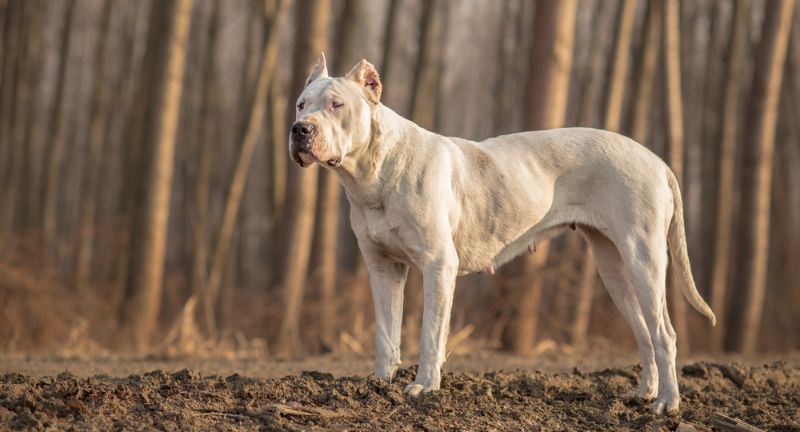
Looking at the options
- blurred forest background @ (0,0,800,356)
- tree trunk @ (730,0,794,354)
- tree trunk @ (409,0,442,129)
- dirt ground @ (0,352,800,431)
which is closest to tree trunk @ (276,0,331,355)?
blurred forest background @ (0,0,800,356)

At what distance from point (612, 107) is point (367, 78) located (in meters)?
9.09

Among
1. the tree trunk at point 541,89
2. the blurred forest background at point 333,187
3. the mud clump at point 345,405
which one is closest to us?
the mud clump at point 345,405

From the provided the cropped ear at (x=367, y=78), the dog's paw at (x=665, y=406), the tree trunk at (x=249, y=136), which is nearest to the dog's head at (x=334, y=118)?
the cropped ear at (x=367, y=78)

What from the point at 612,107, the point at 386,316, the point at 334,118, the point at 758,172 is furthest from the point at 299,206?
the point at 758,172

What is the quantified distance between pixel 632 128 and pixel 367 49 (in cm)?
1795

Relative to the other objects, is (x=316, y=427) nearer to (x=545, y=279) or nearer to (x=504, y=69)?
(x=545, y=279)

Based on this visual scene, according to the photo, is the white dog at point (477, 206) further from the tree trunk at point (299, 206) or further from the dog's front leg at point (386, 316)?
the tree trunk at point (299, 206)

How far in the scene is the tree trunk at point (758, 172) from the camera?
14.5 meters

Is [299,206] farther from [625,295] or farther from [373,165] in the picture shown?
[373,165]

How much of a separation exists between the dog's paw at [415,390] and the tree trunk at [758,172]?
34.1 ft

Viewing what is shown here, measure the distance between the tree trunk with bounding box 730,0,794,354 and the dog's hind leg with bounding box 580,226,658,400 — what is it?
883 cm


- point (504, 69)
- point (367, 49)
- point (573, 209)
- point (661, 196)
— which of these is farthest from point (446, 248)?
point (367, 49)

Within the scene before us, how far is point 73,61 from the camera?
102 feet

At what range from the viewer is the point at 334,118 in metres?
5.47
